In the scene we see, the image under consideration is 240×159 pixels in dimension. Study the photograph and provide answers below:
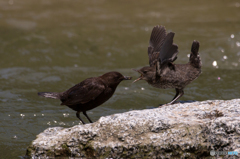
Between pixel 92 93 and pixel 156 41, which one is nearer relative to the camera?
pixel 92 93

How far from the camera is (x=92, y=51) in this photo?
10703 millimetres

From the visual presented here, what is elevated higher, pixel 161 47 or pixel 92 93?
pixel 161 47

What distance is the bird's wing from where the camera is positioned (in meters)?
5.16

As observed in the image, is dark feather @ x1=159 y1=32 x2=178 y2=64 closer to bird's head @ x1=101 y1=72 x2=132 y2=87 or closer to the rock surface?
bird's head @ x1=101 y1=72 x2=132 y2=87

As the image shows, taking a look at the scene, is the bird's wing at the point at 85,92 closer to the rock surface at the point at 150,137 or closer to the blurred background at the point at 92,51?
the rock surface at the point at 150,137

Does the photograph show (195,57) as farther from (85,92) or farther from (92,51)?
(92,51)

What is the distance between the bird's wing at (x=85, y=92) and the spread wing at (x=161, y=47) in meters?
1.04

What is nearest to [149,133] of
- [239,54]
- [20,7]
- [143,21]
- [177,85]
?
[177,85]

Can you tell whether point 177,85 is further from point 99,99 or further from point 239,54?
point 239,54

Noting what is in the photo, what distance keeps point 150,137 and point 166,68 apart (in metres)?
1.88

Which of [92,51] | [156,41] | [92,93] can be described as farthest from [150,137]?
[92,51]

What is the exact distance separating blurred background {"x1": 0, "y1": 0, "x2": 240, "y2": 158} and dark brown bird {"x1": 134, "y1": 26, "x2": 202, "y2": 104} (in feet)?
5.18

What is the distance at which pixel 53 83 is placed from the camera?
8.71m

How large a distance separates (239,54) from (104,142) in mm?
7037
